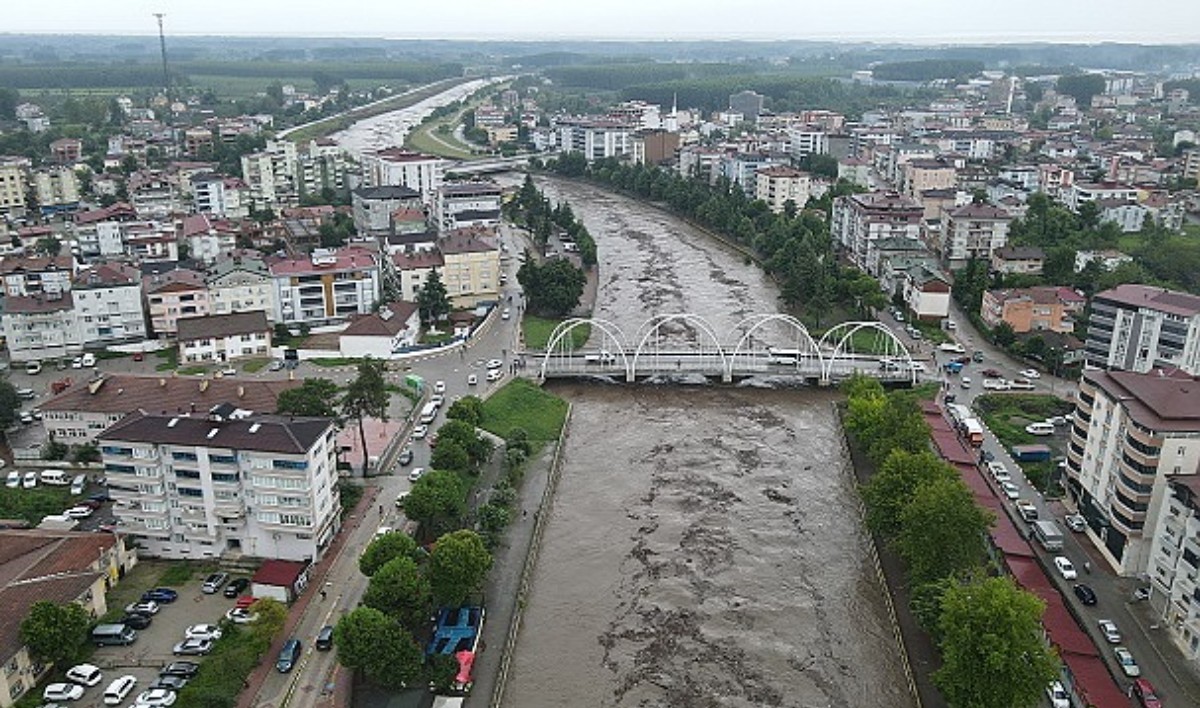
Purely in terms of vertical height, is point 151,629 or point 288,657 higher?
point 288,657

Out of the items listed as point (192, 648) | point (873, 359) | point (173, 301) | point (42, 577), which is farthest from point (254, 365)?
point (873, 359)

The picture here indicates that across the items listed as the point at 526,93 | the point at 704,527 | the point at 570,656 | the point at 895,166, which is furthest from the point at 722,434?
the point at 526,93

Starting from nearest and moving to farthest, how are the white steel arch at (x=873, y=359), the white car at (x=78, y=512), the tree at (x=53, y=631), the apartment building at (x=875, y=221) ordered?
the tree at (x=53, y=631) < the white car at (x=78, y=512) < the white steel arch at (x=873, y=359) < the apartment building at (x=875, y=221)

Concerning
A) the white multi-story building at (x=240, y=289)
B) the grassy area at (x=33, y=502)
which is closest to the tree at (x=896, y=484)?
the grassy area at (x=33, y=502)

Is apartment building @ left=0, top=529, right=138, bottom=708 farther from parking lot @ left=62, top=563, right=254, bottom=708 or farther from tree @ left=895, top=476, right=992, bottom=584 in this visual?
tree @ left=895, top=476, right=992, bottom=584

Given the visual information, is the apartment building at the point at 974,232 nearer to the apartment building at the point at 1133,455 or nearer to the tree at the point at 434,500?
the apartment building at the point at 1133,455

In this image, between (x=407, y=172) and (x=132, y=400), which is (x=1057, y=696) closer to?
(x=132, y=400)
